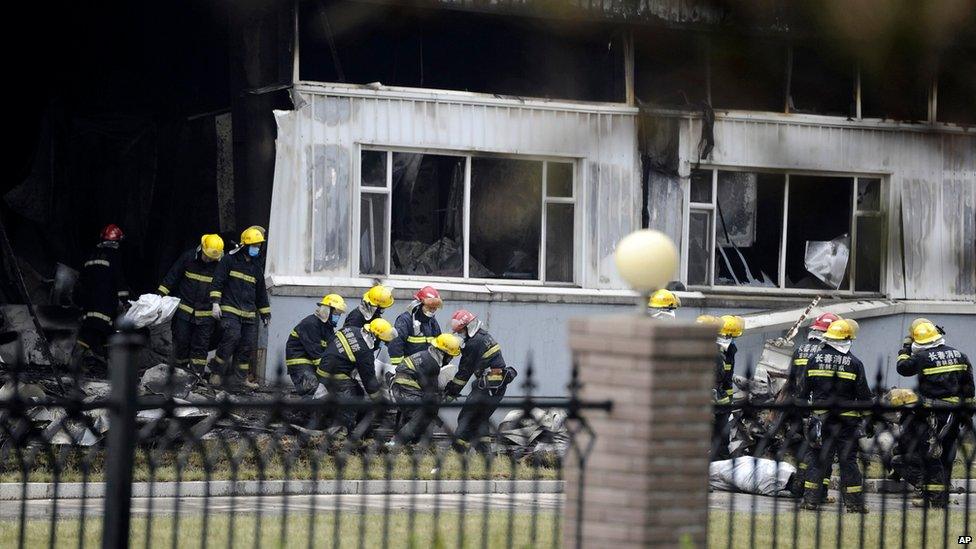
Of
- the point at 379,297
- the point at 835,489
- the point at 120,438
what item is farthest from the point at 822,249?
the point at 120,438

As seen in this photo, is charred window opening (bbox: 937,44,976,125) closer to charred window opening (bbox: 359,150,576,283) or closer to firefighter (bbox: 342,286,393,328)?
firefighter (bbox: 342,286,393,328)

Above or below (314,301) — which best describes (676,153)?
above

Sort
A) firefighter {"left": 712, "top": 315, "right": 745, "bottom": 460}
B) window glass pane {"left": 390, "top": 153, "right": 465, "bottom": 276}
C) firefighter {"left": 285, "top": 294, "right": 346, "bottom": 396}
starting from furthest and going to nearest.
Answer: window glass pane {"left": 390, "top": 153, "right": 465, "bottom": 276}
firefighter {"left": 285, "top": 294, "right": 346, "bottom": 396}
firefighter {"left": 712, "top": 315, "right": 745, "bottom": 460}

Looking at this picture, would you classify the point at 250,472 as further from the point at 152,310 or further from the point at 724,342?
the point at 724,342

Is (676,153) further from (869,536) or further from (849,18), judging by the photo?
(849,18)

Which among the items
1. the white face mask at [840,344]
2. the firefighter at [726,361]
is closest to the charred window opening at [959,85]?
the white face mask at [840,344]

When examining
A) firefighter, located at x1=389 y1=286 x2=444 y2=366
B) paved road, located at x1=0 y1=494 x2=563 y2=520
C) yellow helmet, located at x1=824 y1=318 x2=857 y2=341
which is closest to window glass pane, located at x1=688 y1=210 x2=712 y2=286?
firefighter, located at x1=389 y1=286 x2=444 y2=366

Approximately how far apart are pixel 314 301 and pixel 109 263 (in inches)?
99.6

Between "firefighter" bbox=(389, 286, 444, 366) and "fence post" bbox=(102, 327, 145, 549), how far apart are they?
433 inches

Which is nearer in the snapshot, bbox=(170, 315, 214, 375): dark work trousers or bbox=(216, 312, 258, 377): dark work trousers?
bbox=(216, 312, 258, 377): dark work trousers

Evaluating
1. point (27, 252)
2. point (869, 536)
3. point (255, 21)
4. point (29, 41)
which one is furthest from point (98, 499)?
point (29, 41)

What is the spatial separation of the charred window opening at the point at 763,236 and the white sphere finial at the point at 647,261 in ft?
45.5

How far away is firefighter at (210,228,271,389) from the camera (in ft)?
53.1

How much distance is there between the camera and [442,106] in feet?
56.9
